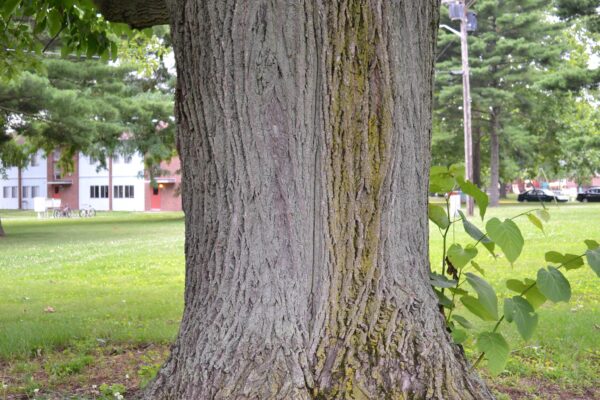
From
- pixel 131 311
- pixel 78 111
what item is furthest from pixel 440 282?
pixel 78 111

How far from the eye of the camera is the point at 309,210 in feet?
7.72

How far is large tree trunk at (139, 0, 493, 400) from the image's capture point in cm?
232

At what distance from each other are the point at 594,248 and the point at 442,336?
0.78m

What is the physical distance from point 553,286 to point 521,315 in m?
0.17

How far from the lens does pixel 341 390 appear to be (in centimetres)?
229

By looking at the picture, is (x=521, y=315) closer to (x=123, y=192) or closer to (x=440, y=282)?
(x=440, y=282)

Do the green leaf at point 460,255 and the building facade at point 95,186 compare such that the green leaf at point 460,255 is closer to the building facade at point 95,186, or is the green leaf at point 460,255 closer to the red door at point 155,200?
the building facade at point 95,186

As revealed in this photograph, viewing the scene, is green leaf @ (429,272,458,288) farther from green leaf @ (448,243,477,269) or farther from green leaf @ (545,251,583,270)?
green leaf @ (545,251,583,270)

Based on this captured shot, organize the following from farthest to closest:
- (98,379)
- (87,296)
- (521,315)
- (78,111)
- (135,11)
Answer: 1. (78,111)
2. (87,296)
3. (98,379)
4. (135,11)
5. (521,315)

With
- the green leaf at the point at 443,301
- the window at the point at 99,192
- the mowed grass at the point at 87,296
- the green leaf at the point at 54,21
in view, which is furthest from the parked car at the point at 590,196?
the green leaf at the point at 443,301

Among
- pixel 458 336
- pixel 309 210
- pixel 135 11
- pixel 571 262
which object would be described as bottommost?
pixel 458 336

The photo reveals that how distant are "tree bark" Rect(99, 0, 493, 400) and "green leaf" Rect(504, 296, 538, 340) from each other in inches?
14.0

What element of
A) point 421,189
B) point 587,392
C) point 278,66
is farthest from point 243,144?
point 587,392

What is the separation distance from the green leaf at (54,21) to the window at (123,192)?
1980 inches
